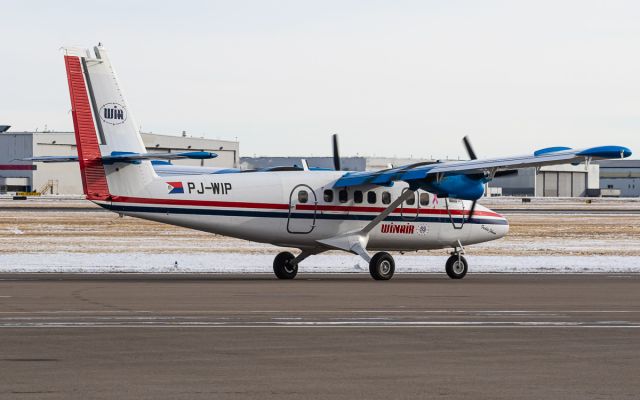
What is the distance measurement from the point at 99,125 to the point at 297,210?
6.43 meters

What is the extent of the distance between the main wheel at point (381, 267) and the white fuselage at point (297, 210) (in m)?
1.28

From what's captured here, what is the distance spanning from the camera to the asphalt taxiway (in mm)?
12781

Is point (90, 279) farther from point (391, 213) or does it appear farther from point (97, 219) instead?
point (97, 219)

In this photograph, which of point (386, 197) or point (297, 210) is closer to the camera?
point (297, 210)

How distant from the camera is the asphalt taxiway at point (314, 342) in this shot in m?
12.8

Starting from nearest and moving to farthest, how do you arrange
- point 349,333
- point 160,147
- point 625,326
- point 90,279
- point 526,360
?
1. point 526,360
2. point 349,333
3. point 625,326
4. point 90,279
5. point 160,147

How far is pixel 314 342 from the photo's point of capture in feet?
55.5

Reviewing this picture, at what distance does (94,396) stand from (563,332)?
9408 mm

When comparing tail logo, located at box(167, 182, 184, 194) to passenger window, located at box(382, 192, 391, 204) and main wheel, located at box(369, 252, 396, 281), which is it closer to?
main wheel, located at box(369, 252, 396, 281)

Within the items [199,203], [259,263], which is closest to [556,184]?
[259,263]

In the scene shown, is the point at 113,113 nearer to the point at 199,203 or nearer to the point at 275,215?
the point at 199,203

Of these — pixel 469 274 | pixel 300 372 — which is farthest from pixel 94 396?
pixel 469 274

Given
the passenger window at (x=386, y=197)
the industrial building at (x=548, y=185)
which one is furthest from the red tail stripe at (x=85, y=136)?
the industrial building at (x=548, y=185)

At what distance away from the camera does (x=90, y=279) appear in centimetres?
3142
